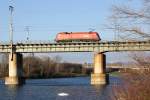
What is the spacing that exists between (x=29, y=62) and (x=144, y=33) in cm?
18319

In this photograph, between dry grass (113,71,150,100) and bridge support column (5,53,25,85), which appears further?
bridge support column (5,53,25,85)

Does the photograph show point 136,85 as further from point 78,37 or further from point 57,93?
point 78,37

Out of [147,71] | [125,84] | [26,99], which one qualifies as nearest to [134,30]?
[147,71]

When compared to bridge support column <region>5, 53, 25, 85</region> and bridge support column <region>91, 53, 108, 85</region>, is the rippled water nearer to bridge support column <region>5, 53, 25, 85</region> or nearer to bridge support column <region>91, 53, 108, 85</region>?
bridge support column <region>91, 53, 108, 85</region>

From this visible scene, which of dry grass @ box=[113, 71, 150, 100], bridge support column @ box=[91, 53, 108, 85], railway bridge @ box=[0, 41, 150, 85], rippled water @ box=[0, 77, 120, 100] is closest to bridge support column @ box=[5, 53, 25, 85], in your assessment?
railway bridge @ box=[0, 41, 150, 85]

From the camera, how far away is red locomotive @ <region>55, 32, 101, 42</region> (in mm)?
116188

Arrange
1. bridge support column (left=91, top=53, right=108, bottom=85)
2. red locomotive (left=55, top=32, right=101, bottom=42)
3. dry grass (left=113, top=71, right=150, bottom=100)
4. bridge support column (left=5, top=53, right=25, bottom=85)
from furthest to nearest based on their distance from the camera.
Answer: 1. bridge support column (left=5, top=53, right=25, bottom=85)
2. red locomotive (left=55, top=32, right=101, bottom=42)
3. bridge support column (left=91, top=53, right=108, bottom=85)
4. dry grass (left=113, top=71, right=150, bottom=100)

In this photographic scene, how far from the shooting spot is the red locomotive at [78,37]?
116188 millimetres

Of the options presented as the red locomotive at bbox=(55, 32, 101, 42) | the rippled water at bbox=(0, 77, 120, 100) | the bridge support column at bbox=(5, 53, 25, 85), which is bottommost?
the rippled water at bbox=(0, 77, 120, 100)

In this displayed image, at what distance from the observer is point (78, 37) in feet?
382

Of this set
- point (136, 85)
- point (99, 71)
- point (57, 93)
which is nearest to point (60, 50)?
point (99, 71)

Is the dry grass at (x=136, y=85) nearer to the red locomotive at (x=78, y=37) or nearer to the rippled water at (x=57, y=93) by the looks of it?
the rippled water at (x=57, y=93)

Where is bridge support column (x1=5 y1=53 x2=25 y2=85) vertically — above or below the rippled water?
above

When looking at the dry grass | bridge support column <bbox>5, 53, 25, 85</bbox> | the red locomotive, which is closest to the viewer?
the dry grass
